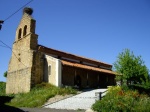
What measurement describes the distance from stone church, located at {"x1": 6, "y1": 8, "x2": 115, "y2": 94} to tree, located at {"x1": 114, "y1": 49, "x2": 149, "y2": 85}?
6.28m

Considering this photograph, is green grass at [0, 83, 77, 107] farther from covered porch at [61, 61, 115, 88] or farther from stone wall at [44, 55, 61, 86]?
covered porch at [61, 61, 115, 88]

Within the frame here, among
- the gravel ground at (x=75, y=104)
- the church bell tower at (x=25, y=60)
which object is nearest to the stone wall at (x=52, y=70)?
the church bell tower at (x=25, y=60)

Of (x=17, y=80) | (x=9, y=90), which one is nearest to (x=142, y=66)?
(x=17, y=80)

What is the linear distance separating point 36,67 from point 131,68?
12432mm

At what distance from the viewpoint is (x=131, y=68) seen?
27.3 metres

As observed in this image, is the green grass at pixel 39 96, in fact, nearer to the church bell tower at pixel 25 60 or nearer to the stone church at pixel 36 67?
the stone church at pixel 36 67

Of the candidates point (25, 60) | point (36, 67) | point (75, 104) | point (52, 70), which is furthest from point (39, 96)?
point (25, 60)

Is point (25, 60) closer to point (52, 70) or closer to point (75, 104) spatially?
point (52, 70)

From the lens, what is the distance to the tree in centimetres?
2717

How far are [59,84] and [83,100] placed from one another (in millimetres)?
7996

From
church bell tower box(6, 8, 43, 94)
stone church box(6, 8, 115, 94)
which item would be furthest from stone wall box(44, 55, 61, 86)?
church bell tower box(6, 8, 43, 94)

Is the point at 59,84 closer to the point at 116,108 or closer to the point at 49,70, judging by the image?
the point at 49,70

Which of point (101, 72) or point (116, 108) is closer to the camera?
point (116, 108)

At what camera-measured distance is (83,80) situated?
34344 mm
